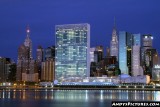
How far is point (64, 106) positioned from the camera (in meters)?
70.9

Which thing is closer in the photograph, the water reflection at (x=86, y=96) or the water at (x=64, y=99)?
the water at (x=64, y=99)

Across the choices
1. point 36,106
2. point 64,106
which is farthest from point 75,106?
point 36,106

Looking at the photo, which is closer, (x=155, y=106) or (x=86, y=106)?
(x=155, y=106)

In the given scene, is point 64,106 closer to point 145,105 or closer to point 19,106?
point 19,106

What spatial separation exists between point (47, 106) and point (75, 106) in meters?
4.76

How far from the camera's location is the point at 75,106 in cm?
7094

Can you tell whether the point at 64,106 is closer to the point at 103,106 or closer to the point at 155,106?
the point at 103,106

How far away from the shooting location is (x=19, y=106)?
70.3 metres

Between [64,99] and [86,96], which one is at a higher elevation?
[64,99]

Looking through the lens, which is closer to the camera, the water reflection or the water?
the water

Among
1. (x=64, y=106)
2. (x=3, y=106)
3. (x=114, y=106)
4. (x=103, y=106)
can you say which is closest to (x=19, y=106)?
(x=3, y=106)

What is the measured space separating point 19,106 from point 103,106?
13860 mm

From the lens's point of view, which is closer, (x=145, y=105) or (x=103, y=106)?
(x=145, y=105)

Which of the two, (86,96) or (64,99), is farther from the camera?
(86,96)
